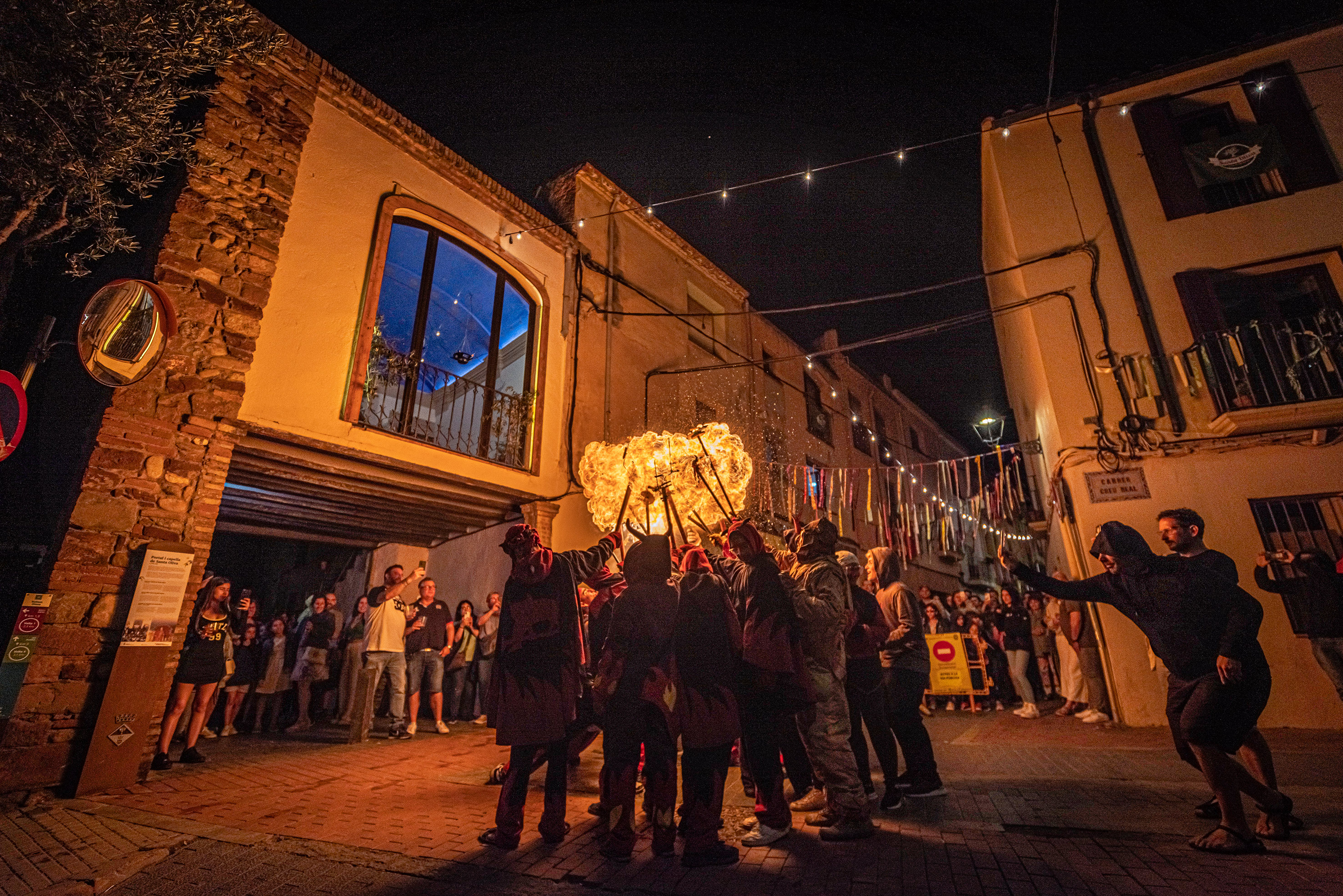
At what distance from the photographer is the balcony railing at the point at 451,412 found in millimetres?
7734

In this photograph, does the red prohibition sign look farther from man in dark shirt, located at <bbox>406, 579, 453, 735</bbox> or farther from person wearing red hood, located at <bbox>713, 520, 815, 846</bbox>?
person wearing red hood, located at <bbox>713, 520, 815, 846</bbox>

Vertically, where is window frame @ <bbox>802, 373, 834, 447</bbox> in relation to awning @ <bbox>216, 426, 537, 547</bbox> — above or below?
above

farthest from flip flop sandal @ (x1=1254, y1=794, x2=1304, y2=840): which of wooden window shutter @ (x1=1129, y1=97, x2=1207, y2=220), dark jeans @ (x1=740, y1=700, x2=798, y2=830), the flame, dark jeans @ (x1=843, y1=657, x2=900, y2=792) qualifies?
wooden window shutter @ (x1=1129, y1=97, x2=1207, y2=220)

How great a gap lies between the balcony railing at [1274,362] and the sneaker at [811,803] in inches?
297

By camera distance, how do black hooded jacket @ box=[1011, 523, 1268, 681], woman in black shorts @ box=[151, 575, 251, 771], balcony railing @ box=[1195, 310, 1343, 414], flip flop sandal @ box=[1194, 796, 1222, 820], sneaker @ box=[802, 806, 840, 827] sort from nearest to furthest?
black hooded jacket @ box=[1011, 523, 1268, 681] < flip flop sandal @ box=[1194, 796, 1222, 820] < sneaker @ box=[802, 806, 840, 827] < woman in black shorts @ box=[151, 575, 251, 771] < balcony railing @ box=[1195, 310, 1343, 414]

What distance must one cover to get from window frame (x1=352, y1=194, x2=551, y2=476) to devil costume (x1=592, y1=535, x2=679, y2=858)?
5143mm

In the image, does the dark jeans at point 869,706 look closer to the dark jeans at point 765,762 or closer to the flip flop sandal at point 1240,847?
the dark jeans at point 765,762

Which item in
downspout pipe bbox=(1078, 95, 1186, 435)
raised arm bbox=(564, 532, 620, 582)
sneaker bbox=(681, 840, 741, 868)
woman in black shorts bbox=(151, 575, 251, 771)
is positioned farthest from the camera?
downspout pipe bbox=(1078, 95, 1186, 435)

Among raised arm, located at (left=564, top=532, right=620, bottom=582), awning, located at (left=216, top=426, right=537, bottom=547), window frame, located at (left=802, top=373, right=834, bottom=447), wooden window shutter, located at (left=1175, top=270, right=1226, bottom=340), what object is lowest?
raised arm, located at (left=564, top=532, right=620, bottom=582)

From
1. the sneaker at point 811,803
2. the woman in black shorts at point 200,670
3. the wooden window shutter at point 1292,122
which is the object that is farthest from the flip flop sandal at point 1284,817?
the wooden window shutter at point 1292,122

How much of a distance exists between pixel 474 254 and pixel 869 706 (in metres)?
8.51

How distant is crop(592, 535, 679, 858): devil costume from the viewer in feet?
10.5

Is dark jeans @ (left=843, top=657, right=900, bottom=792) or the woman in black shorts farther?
the woman in black shorts

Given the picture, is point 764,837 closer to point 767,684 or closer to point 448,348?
point 767,684
